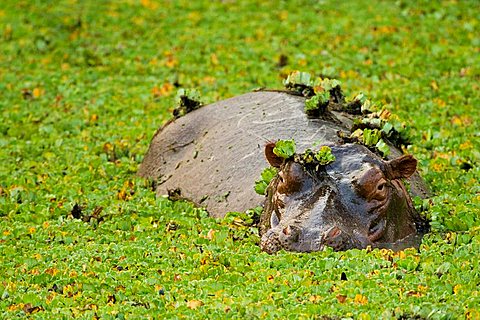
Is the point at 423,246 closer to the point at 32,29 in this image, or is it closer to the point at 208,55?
the point at 208,55

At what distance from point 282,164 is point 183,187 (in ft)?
7.35

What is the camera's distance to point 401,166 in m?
8.23

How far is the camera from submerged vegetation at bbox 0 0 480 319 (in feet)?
21.8

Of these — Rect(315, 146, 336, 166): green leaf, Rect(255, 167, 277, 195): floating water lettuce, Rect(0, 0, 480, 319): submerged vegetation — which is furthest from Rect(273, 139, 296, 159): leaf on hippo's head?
Rect(0, 0, 480, 319): submerged vegetation

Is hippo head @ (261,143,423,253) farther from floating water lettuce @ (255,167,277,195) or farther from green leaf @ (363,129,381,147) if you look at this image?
green leaf @ (363,129,381,147)

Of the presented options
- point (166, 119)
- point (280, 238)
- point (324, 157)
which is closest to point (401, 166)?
point (324, 157)

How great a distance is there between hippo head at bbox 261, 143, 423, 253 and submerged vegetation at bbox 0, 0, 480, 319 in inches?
8.2

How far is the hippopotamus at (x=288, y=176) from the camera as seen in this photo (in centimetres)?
749

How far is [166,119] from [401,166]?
17.7 ft

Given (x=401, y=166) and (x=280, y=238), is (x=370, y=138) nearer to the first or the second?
(x=401, y=166)

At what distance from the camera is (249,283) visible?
22.5ft

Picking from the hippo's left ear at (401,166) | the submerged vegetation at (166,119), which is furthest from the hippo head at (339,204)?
the submerged vegetation at (166,119)

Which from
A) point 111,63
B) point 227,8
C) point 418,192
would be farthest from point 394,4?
point 418,192

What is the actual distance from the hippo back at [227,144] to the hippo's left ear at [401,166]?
740 millimetres
